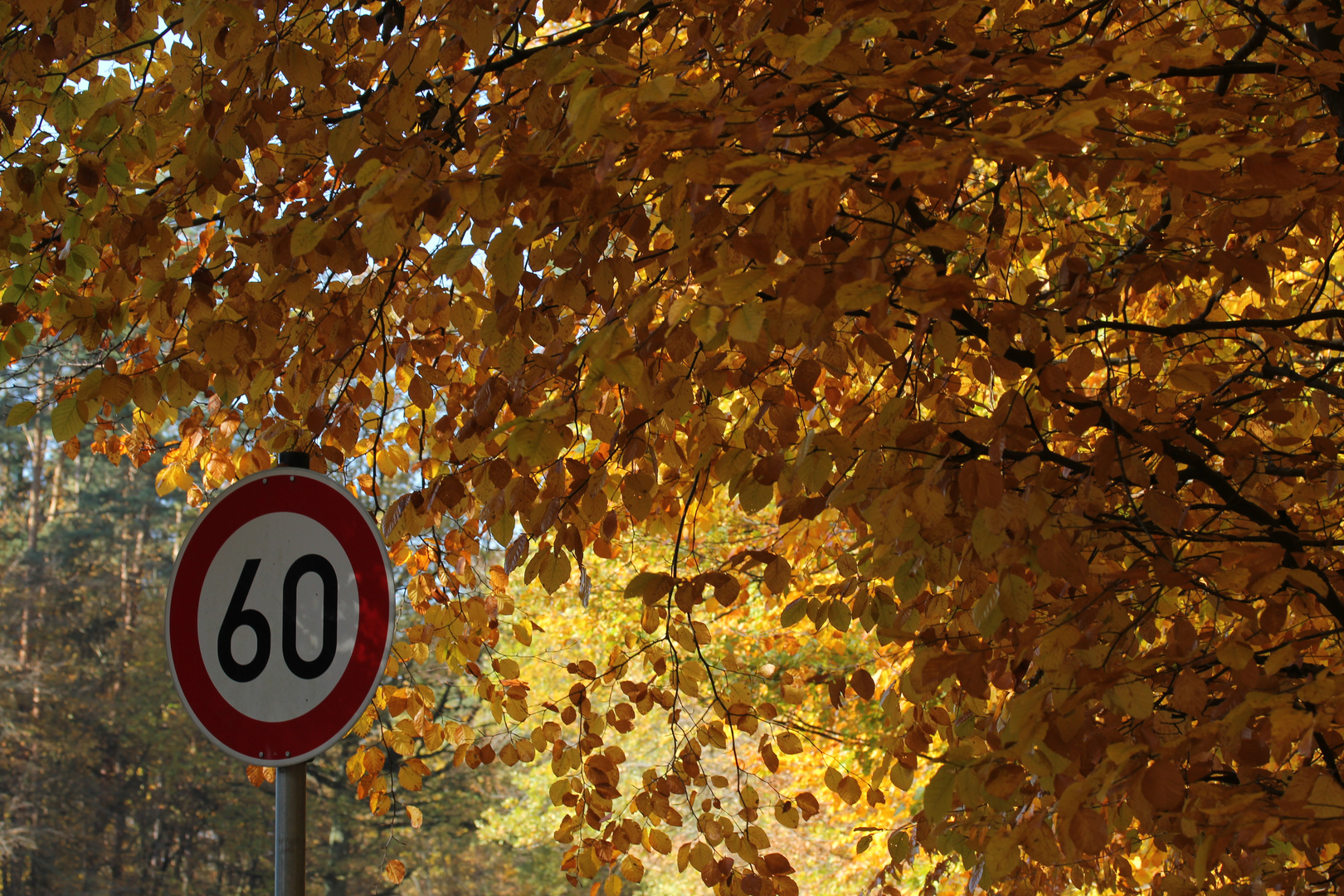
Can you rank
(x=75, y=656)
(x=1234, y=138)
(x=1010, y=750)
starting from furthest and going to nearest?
(x=75, y=656), (x=1234, y=138), (x=1010, y=750)

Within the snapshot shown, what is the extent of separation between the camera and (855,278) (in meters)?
1.57

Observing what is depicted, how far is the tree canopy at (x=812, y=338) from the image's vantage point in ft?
5.56

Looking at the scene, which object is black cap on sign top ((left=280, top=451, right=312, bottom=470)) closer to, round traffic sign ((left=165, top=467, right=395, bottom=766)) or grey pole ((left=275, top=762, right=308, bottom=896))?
round traffic sign ((left=165, top=467, right=395, bottom=766))

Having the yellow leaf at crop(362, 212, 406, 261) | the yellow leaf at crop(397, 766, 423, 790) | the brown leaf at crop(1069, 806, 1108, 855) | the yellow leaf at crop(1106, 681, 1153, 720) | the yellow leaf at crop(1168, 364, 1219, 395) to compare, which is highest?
the yellow leaf at crop(362, 212, 406, 261)

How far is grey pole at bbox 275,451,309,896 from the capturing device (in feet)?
6.15

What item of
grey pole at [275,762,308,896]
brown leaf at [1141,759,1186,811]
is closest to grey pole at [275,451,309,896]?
grey pole at [275,762,308,896]

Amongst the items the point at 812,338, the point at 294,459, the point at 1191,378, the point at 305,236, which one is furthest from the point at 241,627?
the point at 1191,378

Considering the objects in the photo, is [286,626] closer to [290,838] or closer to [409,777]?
[290,838]

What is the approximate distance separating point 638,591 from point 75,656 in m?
22.8

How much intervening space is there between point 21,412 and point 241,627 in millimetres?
842

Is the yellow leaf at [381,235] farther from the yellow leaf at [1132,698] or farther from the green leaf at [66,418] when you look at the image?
the yellow leaf at [1132,698]

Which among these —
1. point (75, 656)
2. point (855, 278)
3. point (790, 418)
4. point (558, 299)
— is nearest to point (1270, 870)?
point (790, 418)

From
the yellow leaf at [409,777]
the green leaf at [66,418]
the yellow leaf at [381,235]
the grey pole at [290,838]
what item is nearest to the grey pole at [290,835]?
the grey pole at [290,838]

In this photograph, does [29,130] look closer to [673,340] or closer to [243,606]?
[243,606]
